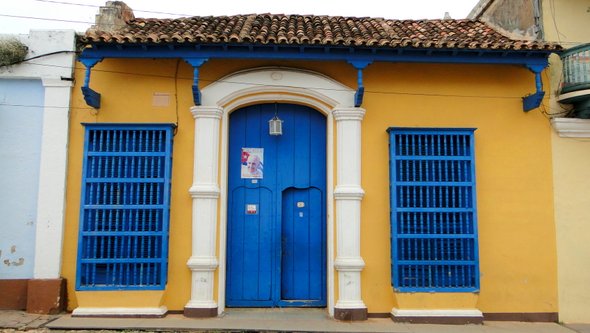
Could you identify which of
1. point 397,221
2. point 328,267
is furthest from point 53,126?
point 397,221

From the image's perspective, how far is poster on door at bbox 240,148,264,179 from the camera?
6.64 meters

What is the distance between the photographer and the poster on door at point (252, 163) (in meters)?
6.64

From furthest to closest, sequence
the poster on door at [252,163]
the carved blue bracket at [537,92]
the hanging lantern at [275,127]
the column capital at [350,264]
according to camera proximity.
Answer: the poster on door at [252,163]
the hanging lantern at [275,127]
the carved blue bracket at [537,92]
the column capital at [350,264]

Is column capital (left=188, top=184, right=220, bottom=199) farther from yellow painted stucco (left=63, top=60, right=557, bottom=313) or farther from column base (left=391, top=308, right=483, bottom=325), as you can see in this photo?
column base (left=391, top=308, right=483, bottom=325)

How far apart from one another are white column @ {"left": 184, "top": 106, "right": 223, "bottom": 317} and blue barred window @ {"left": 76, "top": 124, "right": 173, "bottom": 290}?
16.0 inches

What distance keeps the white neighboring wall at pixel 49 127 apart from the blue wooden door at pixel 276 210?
8.02 ft

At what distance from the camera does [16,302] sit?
6.07 m

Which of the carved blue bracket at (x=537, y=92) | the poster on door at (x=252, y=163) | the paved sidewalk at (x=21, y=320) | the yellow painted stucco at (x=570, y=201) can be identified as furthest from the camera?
the poster on door at (x=252, y=163)

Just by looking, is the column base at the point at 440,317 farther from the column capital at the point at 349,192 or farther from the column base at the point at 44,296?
the column base at the point at 44,296

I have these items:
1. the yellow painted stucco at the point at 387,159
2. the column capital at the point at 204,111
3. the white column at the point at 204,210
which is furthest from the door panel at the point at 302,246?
the column capital at the point at 204,111

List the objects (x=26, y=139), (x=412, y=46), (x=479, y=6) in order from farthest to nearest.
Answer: (x=479, y=6) → (x=26, y=139) → (x=412, y=46)

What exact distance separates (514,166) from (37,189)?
278 inches

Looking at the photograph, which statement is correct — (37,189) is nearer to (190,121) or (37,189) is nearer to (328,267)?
(190,121)

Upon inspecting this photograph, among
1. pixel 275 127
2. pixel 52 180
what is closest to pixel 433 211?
pixel 275 127
